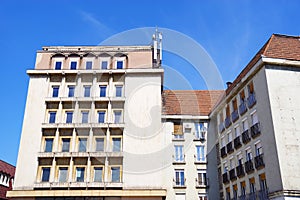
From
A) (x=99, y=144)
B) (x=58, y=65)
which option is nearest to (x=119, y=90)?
(x=99, y=144)

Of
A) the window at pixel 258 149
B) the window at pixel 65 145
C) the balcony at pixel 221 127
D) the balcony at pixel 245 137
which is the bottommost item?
the window at pixel 258 149

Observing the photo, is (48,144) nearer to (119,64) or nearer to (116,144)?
(116,144)

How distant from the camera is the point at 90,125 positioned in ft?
108

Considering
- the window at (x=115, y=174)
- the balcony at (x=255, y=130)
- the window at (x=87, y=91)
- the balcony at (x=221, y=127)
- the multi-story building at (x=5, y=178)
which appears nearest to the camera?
the balcony at (x=255, y=130)

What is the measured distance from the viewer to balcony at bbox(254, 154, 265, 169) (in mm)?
23938

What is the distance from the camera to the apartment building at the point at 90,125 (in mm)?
30766

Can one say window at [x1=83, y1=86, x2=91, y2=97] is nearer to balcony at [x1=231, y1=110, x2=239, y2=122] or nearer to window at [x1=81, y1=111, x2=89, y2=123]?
window at [x1=81, y1=111, x2=89, y2=123]

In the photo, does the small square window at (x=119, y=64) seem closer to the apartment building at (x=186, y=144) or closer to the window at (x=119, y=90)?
the window at (x=119, y=90)

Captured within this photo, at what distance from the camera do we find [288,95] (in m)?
24.2

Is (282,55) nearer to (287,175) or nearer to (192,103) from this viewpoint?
(287,175)

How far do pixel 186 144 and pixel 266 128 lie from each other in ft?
40.0

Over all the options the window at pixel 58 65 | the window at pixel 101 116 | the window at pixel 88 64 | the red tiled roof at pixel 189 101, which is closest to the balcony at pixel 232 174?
the red tiled roof at pixel 189 101

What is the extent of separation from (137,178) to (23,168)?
447 inches

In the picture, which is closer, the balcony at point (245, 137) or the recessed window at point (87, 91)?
the balcony at point (245, 137)
